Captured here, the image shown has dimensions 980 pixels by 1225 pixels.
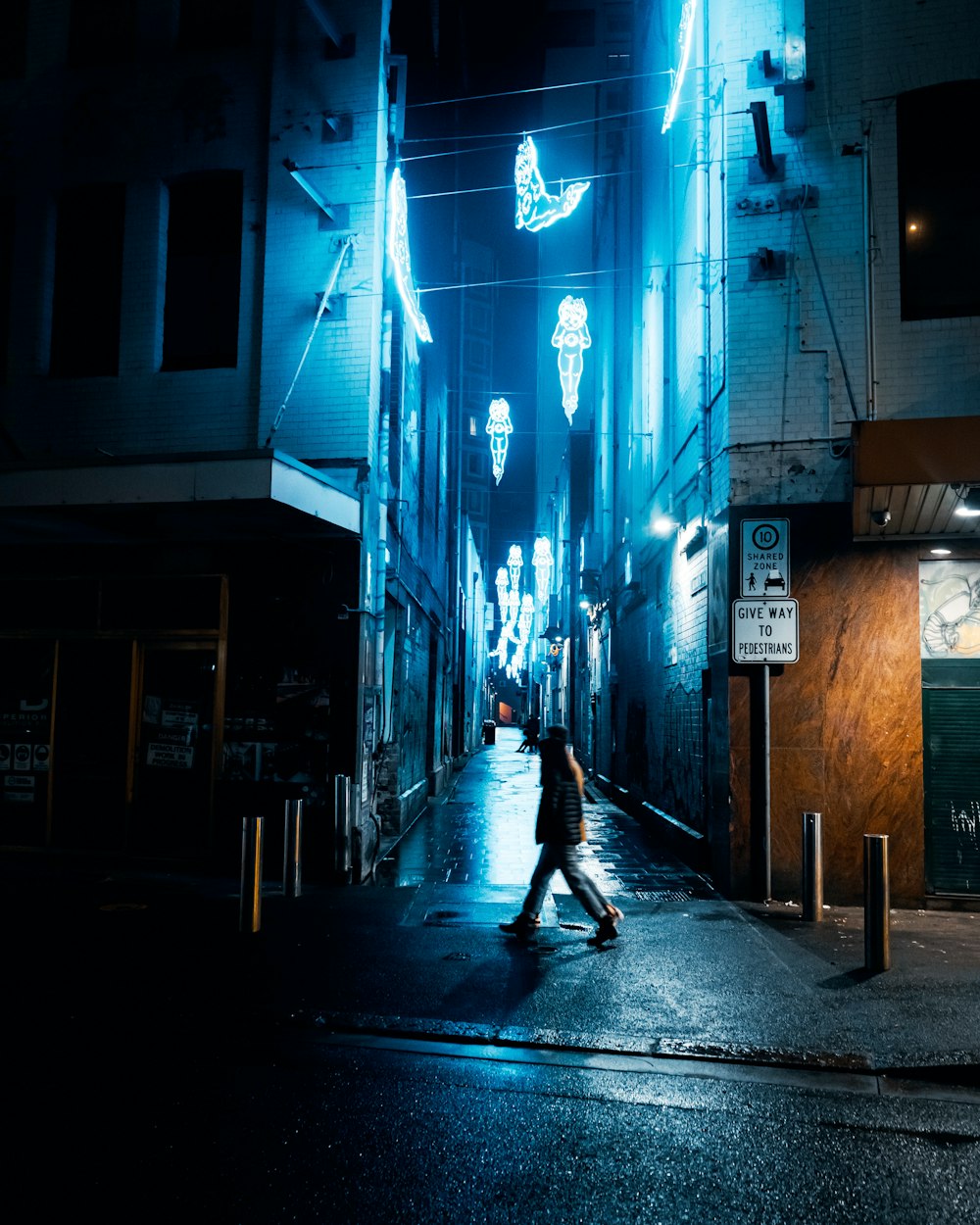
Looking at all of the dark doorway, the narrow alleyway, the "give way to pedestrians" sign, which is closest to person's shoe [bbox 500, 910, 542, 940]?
the narrow alleyway

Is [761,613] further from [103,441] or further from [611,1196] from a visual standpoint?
[103,441]

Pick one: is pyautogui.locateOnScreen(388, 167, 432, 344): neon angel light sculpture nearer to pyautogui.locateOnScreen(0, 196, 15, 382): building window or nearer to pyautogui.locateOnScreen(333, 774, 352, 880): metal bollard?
pyautogui.locateOnScreen(0, 196, 15, 382): building window

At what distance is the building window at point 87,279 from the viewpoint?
38.3 feet

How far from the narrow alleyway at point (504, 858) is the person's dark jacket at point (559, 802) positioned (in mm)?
1205

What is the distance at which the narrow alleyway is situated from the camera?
9570mm

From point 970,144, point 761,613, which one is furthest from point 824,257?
point 761,613

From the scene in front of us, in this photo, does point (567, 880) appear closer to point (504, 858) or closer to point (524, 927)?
point (524, 927)

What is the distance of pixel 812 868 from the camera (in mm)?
8117

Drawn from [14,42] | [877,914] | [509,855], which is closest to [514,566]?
[509,855]

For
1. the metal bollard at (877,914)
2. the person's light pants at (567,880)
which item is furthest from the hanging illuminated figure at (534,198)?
the metal bollard at (877,914)

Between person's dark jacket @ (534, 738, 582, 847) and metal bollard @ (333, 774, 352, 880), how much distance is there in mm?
2685

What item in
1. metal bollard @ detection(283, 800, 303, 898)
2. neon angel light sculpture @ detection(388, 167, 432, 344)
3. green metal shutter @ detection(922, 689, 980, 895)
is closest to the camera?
metal bollard @ detection(283, 800, 303, 898)

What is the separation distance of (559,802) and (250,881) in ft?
9.28

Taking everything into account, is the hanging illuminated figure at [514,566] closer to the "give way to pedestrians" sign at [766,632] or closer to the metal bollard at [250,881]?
the "give way to pedestrians" sign at [766,632]
